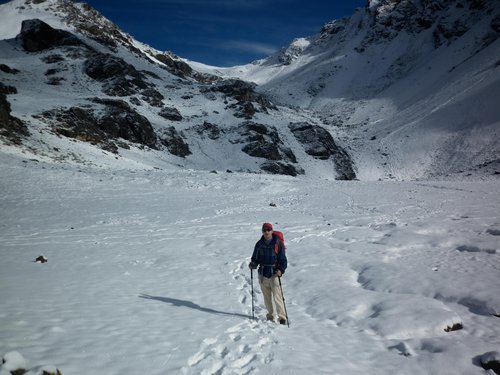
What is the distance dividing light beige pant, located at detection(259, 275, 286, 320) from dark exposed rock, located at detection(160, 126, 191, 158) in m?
48.4

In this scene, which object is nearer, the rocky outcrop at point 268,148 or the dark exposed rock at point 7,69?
the rocky outcrop at point 268,148

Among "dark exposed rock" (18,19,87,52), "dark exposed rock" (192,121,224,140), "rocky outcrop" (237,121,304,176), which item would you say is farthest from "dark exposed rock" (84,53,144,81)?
"rocky outcrop" (237,121,304,176)

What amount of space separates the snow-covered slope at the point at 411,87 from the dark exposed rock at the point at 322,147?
12.5 feet

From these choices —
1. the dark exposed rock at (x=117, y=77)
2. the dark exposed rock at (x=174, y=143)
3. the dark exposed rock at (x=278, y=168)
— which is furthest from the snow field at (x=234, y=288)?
the dark exposed rock at (x=117, y=77)

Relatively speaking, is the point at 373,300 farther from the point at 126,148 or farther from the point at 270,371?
the point at 126,148

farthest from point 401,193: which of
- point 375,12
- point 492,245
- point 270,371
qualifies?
point 375,12

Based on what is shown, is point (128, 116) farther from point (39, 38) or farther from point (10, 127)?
point (39, 38)

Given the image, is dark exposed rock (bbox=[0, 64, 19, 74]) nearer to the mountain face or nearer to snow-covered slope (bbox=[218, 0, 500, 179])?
the mountain face

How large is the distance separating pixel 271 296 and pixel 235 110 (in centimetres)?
6545

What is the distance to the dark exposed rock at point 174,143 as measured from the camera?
55.0 m

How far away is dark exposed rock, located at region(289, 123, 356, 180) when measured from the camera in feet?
206

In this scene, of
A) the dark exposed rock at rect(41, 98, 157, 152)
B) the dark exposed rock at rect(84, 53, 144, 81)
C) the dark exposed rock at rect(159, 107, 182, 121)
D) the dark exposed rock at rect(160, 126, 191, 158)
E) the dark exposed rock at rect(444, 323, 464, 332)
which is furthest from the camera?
the dark exposed rock at rect(84, 53, 144, 81)

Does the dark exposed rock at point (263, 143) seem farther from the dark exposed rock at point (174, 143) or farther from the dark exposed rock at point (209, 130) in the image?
the dark exposed rock at point (174, 143)

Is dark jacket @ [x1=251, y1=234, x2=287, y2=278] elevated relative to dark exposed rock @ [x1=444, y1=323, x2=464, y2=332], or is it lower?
elevated
